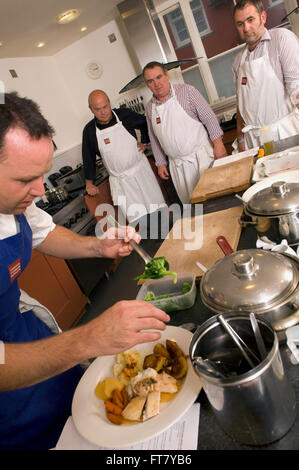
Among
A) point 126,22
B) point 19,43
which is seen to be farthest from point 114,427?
point 126,22

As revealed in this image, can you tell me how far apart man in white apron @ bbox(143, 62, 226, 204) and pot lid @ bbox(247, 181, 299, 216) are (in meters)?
1.88

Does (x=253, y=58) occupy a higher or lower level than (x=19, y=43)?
lower

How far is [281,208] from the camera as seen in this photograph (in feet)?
2.95

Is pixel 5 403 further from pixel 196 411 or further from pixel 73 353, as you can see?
pixel 196 411

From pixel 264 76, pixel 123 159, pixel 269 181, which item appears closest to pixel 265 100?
pixel 264 76

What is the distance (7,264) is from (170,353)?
0.59 metres

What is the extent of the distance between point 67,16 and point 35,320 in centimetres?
321

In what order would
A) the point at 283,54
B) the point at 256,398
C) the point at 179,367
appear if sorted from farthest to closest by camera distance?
the point at 283,54 → the point at 179,367 → the point at 256,398

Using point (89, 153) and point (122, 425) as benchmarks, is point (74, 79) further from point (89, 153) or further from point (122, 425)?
point (122, 425)

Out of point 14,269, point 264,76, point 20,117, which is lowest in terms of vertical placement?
point 14,269

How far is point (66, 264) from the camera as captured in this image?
2791 mm

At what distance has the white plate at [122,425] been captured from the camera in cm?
61

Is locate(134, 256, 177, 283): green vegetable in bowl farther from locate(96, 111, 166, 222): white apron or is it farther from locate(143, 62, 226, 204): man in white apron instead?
locate(96, 111, 166, 222): white apron

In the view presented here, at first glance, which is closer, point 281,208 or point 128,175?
point 281,208
